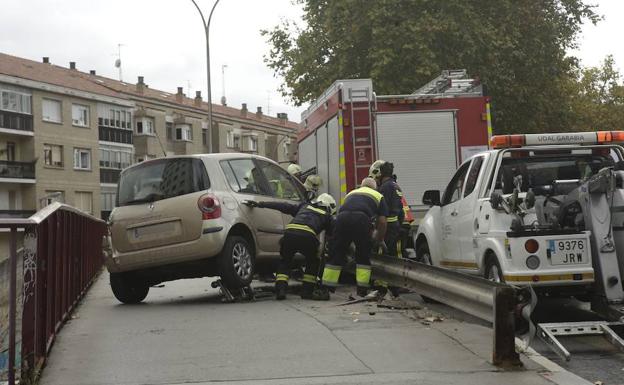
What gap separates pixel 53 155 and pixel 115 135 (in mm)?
6267

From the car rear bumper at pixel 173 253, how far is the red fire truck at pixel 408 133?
321 centimetres

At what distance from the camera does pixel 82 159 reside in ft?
166

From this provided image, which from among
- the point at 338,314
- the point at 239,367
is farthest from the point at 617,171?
the point at 239,367

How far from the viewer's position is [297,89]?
27.3 metres

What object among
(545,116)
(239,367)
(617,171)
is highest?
(545,116)

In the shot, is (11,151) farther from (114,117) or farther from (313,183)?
(313,183)

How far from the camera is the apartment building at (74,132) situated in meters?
45.7

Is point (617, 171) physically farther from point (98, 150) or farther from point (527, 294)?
point (98, 150)

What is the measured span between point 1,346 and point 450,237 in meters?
5.40

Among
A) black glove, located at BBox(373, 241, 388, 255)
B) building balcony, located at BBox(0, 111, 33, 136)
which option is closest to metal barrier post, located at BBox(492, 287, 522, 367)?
black glove, located at BBox(373, 241, 388, 255)

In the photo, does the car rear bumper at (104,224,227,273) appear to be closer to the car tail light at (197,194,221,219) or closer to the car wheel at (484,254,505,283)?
the car tail light at (197,194,221,219)

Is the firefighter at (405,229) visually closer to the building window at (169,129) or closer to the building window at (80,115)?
the building window at (80,115)

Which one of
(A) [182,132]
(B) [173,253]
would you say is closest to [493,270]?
(B) [173,253]

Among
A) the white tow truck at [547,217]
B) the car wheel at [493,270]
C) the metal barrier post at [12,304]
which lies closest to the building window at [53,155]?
the white tow truck at [547,217]
